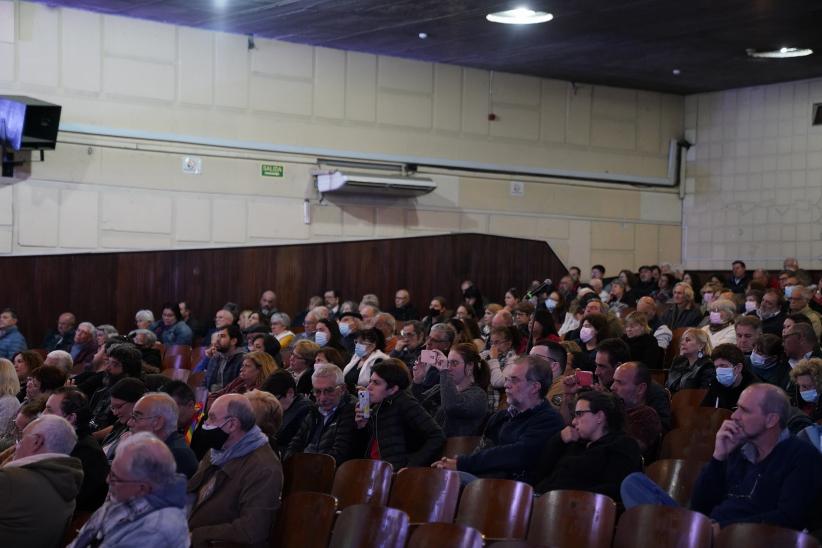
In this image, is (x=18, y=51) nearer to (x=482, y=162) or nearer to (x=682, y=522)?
(x=482, y=162)

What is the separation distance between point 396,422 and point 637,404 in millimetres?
1131

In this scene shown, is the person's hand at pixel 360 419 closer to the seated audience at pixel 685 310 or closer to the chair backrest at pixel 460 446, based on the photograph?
the chair backrest at pixel 460 446

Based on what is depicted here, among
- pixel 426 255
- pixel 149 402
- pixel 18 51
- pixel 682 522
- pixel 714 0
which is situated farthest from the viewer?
pixel 426 255

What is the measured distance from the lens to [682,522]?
11.4ft

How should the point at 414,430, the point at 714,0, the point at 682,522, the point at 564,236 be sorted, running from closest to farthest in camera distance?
the point at 682,522 < the point at 414,430 < the point at 714,0 < the point at 564,236

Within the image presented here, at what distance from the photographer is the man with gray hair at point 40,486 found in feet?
12.7

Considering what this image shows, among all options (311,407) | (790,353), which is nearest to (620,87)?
(790,353)

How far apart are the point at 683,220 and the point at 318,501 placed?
1160 cm

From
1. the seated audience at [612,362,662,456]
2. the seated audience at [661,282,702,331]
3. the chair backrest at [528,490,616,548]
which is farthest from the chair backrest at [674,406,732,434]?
the seated audience at [661,282,702,331]

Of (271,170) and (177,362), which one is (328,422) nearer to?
(177,362)

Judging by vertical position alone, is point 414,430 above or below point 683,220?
below

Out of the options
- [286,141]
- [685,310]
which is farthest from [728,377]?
[286,141]

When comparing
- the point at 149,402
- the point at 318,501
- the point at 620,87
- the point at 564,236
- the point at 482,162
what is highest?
the point at 620,87

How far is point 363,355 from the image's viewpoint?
7.25 metres
